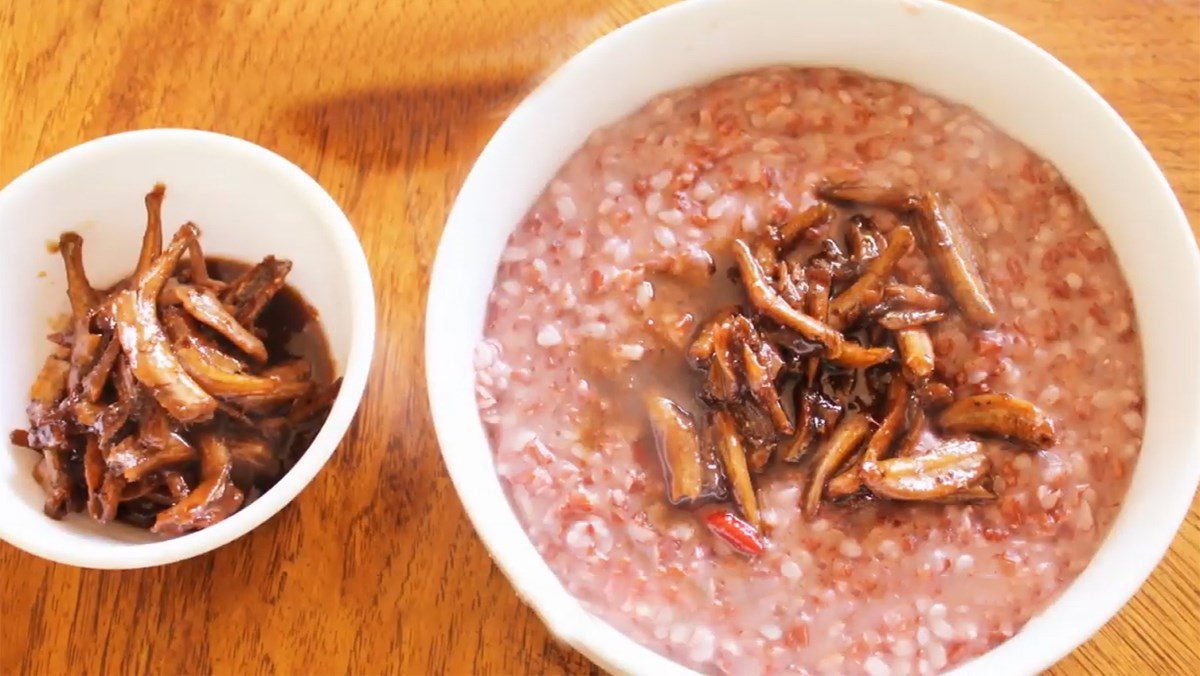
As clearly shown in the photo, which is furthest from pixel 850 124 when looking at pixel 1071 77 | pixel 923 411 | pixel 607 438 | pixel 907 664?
pixel 907 664

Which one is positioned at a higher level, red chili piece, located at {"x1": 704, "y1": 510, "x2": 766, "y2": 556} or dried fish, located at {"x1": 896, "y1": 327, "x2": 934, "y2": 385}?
dried fish, located at {"x1": 896, "y1": 327, "x2": 934, "y2": 385}

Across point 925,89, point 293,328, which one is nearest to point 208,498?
point 293,328

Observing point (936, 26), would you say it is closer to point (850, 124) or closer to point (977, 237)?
point (850, 124)

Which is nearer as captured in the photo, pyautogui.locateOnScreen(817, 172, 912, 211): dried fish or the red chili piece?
the red chili piece

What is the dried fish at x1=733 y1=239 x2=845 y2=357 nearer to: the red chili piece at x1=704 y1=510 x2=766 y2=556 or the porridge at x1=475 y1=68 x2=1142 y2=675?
the porridge at x1=475 y1=68 x2=1142 y2=675

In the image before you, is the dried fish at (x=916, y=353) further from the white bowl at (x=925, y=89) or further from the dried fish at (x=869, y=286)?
the white bowl at (x=925, y=89)

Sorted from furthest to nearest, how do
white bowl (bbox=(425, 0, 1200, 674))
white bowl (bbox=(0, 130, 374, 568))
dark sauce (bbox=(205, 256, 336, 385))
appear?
dark sauce (bbox=(205, 256, 336, 385)) < white bowl (bbox=(0, 130, 374, 568)) < white bowl (bbox=(425, 0, 1200, 674))

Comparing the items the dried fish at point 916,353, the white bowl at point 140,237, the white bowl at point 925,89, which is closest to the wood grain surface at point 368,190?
the white bowl at point 140,237

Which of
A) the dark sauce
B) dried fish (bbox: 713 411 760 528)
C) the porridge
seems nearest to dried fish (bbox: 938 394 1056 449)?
the porridge

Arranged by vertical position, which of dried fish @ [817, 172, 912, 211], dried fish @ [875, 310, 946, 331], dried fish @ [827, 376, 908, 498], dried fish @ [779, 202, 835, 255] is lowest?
dried fish @ [827, 376, 908, 498]
